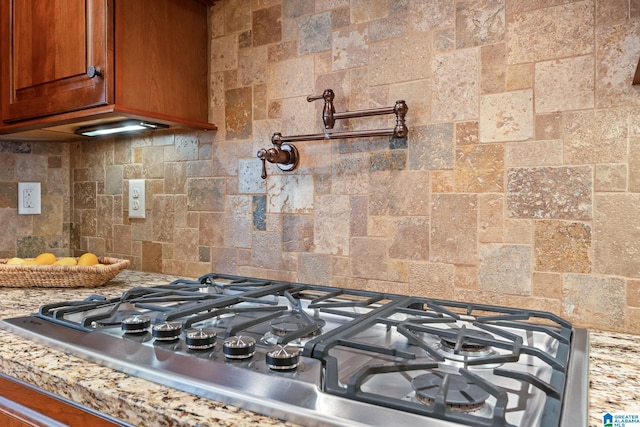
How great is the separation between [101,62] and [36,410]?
3.28 ft

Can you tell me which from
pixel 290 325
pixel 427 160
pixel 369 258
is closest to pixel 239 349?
pixel 290 325

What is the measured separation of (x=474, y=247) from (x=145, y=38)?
3.91 ft

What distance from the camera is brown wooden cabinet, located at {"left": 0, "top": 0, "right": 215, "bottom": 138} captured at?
144 centimetres

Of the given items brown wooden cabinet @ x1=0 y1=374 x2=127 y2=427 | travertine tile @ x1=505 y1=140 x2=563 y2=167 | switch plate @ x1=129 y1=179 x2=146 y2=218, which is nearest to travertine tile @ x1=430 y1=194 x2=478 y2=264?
travertine tile @ x1=505 y1=140 x2=563 y2=167

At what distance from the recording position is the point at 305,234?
4.98ft

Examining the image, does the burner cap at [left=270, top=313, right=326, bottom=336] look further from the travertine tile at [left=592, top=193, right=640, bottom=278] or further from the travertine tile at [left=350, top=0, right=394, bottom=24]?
the travertine tile at [left=350, top=0, right=394, bottom=24]

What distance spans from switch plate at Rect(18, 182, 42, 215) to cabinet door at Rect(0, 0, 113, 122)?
1.51 feet

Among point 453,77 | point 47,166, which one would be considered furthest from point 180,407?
point 47,166

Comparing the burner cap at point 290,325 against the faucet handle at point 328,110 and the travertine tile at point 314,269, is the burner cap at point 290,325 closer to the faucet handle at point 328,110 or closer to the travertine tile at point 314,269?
the travertine tile at point 314,269

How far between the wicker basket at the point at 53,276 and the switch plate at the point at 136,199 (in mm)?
403

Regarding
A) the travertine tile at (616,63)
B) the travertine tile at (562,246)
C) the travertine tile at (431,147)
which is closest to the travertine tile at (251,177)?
the travertine tile at (431,147)

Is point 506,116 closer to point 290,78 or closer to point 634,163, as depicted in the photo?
point 634,163

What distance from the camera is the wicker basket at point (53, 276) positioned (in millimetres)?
1522

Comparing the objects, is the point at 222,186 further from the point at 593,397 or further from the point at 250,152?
the point at 593,397
